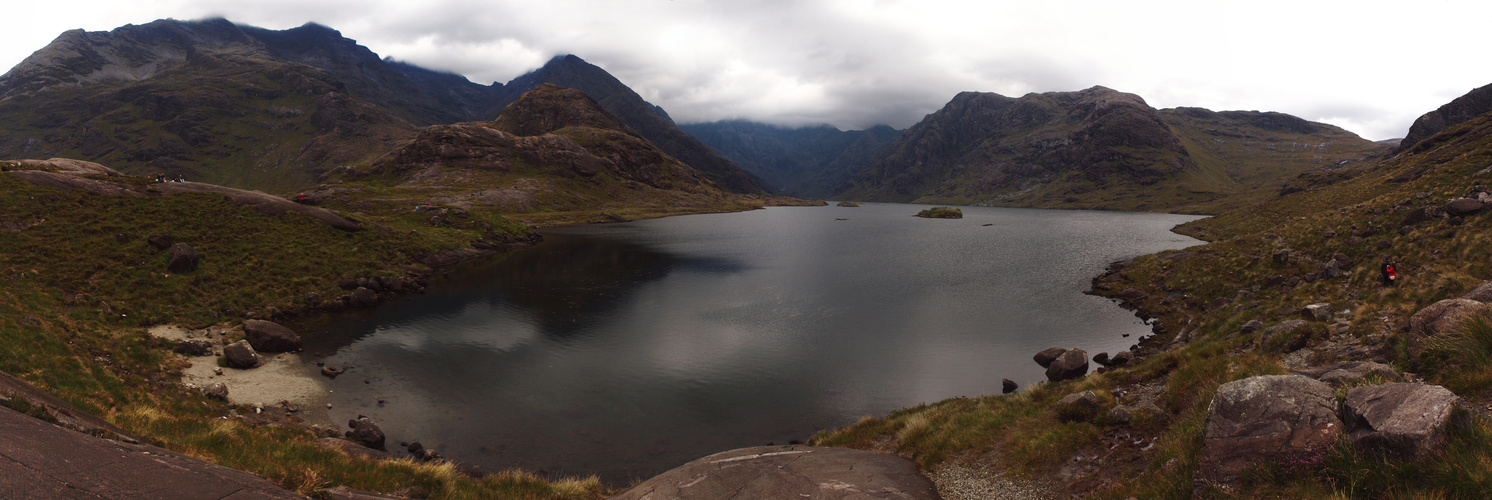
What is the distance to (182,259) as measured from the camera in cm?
4094

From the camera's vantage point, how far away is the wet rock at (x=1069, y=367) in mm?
28203

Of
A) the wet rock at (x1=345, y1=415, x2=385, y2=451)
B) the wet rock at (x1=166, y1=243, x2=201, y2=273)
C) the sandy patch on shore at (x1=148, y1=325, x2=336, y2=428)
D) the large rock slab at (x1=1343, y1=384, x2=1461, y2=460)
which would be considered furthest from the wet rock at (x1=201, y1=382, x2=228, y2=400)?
the large rock slab at (x1=1343, y1=384, x2=1461, y2=460)

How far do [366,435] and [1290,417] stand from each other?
29443 millimetres

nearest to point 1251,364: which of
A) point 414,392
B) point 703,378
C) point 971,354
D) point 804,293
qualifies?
point 971,354

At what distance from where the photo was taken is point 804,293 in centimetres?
5481

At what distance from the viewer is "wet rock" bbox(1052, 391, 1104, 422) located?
15.7 meters

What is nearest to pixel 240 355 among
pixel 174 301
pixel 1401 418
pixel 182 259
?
pixel 174 301

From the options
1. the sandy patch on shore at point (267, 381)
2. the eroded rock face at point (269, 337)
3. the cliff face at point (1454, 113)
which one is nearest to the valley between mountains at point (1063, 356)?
the eroded rock face at point (269, 337)

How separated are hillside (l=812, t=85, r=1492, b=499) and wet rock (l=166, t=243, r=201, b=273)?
168ft

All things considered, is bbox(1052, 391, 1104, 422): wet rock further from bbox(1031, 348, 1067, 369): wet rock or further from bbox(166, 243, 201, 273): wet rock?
bbox(166, 243, 201, 273): wet rock

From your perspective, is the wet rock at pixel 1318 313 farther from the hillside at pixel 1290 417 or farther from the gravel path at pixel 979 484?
the gravel path at pixel 979 484

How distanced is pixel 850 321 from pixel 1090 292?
26.7m

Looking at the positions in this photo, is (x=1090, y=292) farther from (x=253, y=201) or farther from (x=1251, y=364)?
(x=253, y=201)

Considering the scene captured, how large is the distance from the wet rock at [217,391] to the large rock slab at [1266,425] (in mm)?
36211
